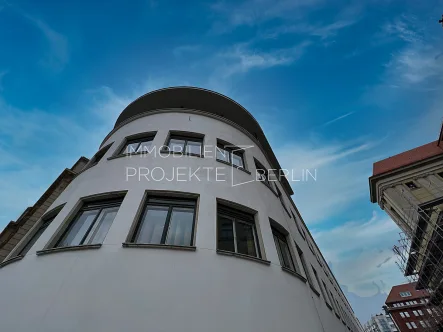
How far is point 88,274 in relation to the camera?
4746 millimetres

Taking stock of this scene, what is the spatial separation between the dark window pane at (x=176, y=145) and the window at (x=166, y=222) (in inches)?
114

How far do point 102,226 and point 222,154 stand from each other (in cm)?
552

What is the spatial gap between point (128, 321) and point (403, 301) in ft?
321

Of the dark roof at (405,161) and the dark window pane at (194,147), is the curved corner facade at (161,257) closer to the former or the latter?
the dark window pane at (194,147)

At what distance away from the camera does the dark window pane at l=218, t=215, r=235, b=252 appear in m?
6.04

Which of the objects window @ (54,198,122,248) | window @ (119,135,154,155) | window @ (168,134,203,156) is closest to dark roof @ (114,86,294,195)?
window @ (119,135,154,155)

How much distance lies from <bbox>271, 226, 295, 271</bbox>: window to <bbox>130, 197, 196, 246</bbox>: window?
3.25 metres

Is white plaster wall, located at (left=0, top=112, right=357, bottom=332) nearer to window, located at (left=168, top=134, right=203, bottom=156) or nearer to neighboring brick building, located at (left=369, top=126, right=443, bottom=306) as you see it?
window, located at (left=168, top=134, right=203, bottom=156)

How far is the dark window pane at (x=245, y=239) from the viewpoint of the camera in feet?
20.8

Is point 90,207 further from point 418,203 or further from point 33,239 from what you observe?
point 418,203

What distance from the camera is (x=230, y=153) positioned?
10375mm

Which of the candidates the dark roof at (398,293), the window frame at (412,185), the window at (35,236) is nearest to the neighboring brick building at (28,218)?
the window at (35,236)

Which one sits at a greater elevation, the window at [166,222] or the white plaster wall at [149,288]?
the window at [166,222]

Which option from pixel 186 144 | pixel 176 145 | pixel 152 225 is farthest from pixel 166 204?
pixel 186 144
